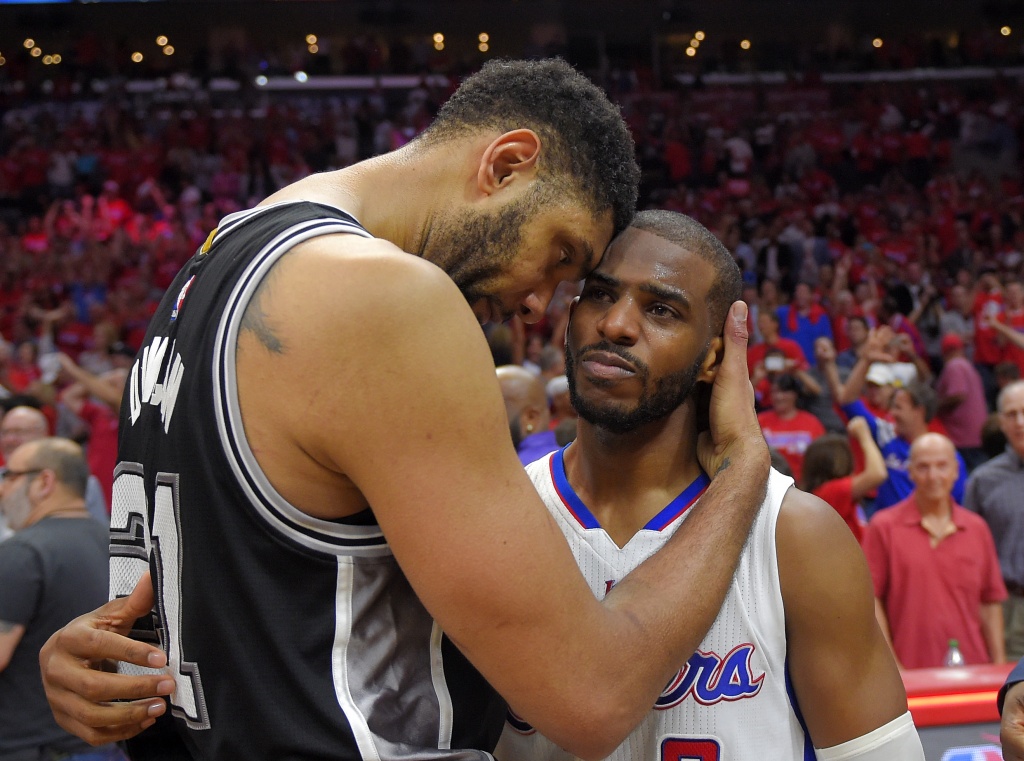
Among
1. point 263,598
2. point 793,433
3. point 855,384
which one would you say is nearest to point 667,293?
point 263,598

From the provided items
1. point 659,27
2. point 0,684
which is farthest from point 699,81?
point 0,684

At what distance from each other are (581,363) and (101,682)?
94 centimetres

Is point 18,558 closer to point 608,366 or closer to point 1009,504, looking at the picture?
point 608,366

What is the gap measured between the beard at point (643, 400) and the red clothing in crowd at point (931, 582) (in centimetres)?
308

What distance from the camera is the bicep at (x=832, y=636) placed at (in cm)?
170

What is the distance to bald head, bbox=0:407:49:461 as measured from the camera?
5.24m

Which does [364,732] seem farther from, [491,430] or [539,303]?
[539,303]

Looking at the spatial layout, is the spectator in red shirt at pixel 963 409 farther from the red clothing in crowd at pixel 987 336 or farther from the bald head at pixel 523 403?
the bald head at pixel 523 403

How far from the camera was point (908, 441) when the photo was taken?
5891 millimetres

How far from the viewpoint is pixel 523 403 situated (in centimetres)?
506

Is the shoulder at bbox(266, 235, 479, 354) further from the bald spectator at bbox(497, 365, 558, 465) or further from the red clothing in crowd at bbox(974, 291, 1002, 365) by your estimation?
the red clothing in crowd at bbox(974, 291, 1002, 365)

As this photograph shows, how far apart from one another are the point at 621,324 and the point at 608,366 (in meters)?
0.08

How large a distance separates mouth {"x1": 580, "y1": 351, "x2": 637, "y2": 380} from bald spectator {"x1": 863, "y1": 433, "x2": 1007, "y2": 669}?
311 cm

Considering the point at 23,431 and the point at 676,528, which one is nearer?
the point at 676,528
